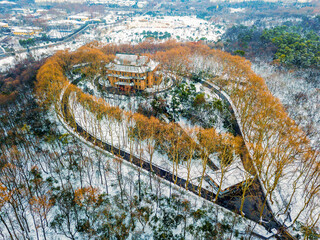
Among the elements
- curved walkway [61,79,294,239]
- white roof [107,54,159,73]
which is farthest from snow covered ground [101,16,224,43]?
curved walkway [61,79,294,239]

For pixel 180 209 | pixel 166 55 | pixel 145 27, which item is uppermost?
pixel 145 27

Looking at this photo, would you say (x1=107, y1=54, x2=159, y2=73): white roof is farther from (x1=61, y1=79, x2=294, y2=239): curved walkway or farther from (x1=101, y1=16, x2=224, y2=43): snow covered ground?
(x1=101, y1=16, x2=224, y2=43): snow covered ground

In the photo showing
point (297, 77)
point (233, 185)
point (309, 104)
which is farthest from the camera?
point (297, 77)

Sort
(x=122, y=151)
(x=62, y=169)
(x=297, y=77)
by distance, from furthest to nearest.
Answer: (x=297, y=77) < (x=122, y=151) < (x=62, y=169)

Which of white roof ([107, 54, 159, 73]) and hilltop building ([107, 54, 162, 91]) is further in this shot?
white roof ([107, 54, 159, 73])

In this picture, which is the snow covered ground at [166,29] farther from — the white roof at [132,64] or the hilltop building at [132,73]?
the hilltop building at [132,73]

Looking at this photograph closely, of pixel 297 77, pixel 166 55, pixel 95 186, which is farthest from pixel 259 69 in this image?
pixel 95 186

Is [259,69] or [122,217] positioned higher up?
[259,69]

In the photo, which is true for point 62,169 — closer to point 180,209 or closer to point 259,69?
point 180,209
